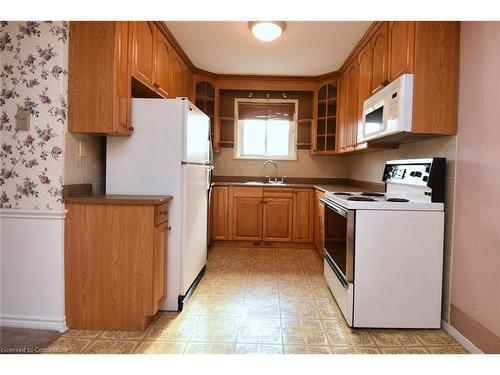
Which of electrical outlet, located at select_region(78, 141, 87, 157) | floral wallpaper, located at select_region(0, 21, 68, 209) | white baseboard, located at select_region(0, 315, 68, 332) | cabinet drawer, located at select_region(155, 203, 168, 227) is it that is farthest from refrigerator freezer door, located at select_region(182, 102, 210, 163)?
white baseboard, located at select_region(0, 315, 68, 332)

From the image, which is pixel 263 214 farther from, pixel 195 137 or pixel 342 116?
pixel 195 137

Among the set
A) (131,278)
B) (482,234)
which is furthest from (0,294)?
(482,234)

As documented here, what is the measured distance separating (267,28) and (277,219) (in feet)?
7.95

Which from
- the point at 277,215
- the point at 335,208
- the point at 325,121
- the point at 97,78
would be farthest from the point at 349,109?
the point at 97,78

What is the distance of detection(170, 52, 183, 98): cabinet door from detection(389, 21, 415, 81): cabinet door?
2.12m

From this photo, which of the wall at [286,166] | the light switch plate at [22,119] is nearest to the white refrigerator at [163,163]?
the light switch plate at [22,119]

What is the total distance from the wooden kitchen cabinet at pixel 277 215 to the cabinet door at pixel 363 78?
1.38m

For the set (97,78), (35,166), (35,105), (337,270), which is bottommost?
(337,270)

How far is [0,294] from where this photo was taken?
→ 2.06 m

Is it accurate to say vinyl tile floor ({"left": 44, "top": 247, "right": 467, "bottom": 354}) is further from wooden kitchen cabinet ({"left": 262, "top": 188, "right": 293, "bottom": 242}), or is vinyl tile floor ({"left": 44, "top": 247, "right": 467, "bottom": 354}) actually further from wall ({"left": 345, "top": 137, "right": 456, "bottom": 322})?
wooden kitchen cabinet ({"left": 262, "top": 188, "right": 293, "bottom": 242})

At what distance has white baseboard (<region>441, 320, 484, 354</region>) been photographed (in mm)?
1823

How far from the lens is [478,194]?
1.85 meters

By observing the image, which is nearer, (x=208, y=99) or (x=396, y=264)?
(x=396, y=264)

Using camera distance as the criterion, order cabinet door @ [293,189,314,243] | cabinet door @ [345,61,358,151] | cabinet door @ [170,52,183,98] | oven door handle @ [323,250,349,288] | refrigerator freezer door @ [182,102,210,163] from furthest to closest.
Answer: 1. cabinet door @ [293,189,314,243]
2. cabinet door @ [345,61,358,151]
3. cabinet door @ [170,52,183,98]
4. refrigerator freezer door @ [182,102,210,163]
5. oven door handle @ [323,250,349,288]
